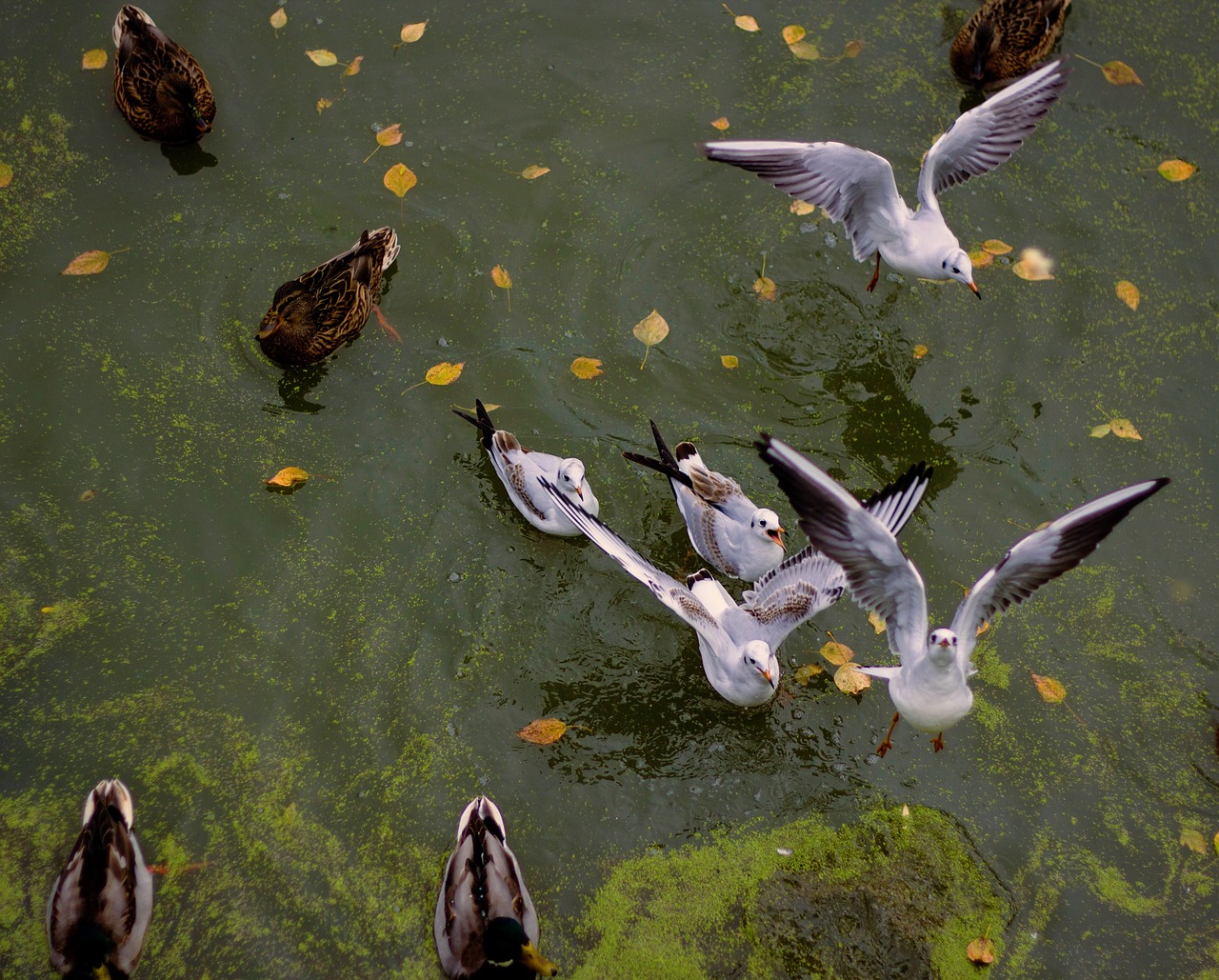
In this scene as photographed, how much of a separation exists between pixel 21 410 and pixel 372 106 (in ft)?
8.20

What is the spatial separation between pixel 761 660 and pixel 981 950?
4.47 ft

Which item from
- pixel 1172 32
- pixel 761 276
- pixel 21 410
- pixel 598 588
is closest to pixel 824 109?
pixel 761 276

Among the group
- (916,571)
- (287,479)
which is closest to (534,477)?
(287,479)

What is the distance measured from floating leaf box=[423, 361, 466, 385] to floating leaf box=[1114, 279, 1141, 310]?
11.8ft

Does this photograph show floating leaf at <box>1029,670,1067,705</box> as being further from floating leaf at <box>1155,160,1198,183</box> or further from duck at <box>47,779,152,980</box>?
duck at <box>47,779,152,980</box>

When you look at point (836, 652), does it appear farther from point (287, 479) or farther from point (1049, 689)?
point (287, 479)

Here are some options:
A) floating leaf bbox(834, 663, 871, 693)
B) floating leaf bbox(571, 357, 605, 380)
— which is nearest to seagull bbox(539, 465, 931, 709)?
floating leaf bbox(834, 663, 871, 693)

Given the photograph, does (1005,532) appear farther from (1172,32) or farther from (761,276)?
(1172,32)

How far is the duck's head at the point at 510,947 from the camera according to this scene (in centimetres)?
319

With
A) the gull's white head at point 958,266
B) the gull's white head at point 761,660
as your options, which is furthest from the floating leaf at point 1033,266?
the gull's white head at point 761,660

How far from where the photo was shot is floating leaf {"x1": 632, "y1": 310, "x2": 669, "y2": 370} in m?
4.89

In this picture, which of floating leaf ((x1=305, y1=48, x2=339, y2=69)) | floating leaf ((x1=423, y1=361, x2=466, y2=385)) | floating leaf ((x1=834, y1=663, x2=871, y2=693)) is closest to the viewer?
floating leaf ((x1=834, y1=663, x2=871, y2=693))

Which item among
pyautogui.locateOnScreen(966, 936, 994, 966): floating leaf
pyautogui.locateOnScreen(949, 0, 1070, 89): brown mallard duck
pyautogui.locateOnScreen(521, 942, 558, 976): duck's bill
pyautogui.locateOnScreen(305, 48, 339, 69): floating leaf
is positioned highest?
pyautogui.locateOnScreen(949, 0, 1070, 89): brown mallard duck

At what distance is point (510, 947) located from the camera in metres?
3.20
